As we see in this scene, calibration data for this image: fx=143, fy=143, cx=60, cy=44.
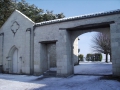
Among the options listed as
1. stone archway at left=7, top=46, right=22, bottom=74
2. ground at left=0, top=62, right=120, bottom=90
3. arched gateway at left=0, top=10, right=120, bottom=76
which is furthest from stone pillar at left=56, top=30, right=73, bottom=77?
stone archway at left=7, top=46, right=22, bottom=74

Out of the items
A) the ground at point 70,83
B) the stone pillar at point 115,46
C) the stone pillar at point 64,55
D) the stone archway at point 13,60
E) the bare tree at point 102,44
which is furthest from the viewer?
the bare tree at point 102,44

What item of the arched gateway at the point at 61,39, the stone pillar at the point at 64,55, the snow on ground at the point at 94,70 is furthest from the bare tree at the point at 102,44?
the stone pillar at the point at 64,55

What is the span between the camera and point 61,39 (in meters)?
11.6

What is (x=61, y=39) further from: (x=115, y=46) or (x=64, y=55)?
(x=115, y=46)

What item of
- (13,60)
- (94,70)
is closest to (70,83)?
(94,70)

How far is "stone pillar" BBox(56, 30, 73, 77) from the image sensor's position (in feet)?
36.7

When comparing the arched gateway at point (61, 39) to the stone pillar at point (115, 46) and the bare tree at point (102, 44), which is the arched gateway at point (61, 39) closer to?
the stone pillar at point (115, 46)

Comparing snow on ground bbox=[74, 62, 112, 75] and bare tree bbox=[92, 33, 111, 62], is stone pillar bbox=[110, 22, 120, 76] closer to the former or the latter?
snow on ground bbox=[74, 62, 112, 75]

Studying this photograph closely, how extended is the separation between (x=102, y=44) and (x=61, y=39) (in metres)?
19.3

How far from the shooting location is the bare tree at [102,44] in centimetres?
2807

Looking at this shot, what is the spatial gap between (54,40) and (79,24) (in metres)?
2.49

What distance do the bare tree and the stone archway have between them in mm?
18890

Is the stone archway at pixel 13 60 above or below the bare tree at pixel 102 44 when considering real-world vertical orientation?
below

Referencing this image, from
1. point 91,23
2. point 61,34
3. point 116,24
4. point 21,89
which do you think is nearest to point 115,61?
point 116,24
